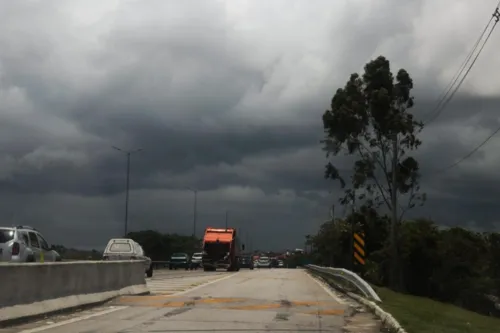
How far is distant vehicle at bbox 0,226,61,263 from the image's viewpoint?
2169cm

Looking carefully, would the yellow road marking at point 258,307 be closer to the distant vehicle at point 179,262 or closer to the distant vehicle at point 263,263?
the distant vehicle at point 179,262

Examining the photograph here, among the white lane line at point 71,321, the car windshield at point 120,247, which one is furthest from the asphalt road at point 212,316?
the car windshield at point 120,247

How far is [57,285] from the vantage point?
15969 mm

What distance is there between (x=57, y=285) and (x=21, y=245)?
6.68 metres

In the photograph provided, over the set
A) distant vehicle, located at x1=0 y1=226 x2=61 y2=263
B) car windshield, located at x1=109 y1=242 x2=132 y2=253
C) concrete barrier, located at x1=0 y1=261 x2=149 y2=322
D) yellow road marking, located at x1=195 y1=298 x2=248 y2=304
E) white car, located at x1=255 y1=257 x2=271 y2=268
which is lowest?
yellow road marking, located at x1=195 y1=298 x2=248 y2=304

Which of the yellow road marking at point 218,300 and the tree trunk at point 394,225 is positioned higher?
the tree trunk at point 394,225

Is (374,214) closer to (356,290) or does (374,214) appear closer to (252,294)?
(356,290)

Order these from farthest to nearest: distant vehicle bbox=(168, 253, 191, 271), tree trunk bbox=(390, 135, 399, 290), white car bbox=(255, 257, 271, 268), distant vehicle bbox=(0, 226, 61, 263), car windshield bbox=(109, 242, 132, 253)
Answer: white car bbox=(255, 257, 271, 268), distant vehicle bbox=(168, 253, 191, 271), tree trunk bbox=(390, 135, 399, 290), car windshield bbox=(109, 242, 132, 253), distant vehicle bbox=(0, 226, 61, 263)

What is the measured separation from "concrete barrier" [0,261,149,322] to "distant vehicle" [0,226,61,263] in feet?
10.7

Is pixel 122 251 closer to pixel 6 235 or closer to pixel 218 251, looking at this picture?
pixel 6 235

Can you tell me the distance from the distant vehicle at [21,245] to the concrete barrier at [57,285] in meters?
3.27

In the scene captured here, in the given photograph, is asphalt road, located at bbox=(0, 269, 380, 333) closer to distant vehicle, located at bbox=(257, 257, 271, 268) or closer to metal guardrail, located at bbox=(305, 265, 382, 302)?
metal guardrail, located at bbox=(305, 265, 382, 302)

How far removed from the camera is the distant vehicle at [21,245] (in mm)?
21688

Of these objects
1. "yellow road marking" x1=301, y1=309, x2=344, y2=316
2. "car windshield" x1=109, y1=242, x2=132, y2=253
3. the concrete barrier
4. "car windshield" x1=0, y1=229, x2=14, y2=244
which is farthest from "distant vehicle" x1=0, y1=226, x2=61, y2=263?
"car windshield" x1=109, y1=242, x2=132, y2=253
